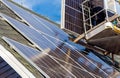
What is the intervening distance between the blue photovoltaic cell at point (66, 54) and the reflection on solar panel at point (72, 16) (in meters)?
0.91

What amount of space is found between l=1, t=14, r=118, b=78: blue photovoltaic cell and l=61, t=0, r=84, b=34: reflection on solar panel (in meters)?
0.91

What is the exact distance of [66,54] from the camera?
13.0m

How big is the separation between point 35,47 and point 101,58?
521 centimetres

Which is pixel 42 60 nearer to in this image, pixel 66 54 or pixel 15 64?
pixel 15 64

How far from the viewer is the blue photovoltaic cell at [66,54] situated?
11.9 m

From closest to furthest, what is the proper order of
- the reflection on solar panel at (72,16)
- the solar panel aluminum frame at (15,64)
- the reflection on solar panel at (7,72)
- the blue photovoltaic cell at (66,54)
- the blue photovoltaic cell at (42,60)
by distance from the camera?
the solar panel aluminum frame at (15,64) → the reflection on solar panel at (7,72) → the blue photovoltaic cell at (42,60) → the blue photovoltaic cell at (66,54) → the reflection on solar panel at (72,16)

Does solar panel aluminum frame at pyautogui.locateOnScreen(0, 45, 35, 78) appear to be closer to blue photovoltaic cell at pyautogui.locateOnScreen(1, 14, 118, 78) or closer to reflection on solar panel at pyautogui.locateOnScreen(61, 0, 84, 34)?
blue photovoltaic cell at pyautogui.locateOnScreen(1, 14, 118, 78)

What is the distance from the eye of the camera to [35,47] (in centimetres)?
1192

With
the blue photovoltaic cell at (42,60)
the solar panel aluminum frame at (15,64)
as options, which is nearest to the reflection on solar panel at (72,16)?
the blue photovoltaic cell at (42,60)

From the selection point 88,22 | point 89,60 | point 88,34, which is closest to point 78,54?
point 89,60

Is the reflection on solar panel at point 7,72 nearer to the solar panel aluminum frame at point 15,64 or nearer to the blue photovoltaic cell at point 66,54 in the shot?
the solar panel aluminum frame at point 15,64

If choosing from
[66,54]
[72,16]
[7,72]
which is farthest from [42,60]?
[72,16]

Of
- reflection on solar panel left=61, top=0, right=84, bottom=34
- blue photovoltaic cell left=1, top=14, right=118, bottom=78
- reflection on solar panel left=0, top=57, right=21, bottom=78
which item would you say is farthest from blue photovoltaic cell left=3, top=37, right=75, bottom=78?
reflection on solar panel left=61, top=0, right=84, bottom=34

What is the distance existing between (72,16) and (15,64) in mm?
7059
